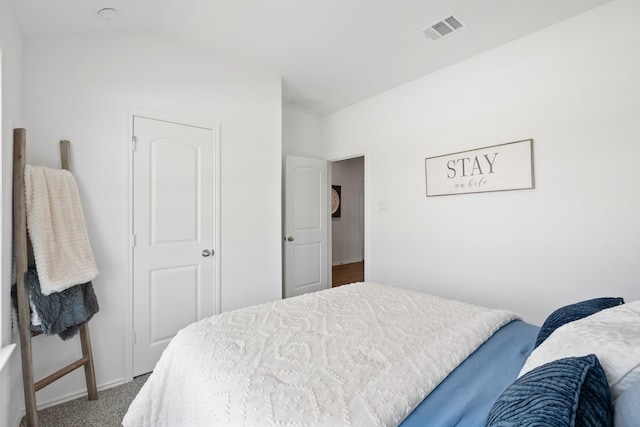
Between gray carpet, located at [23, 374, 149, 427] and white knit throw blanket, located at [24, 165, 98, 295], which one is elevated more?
white knit throw blanket, located at [24, 165, 98, 295]

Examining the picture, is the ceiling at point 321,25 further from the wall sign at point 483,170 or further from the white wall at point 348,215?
the white wall at point 348,215

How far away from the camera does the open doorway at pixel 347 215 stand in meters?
6.54

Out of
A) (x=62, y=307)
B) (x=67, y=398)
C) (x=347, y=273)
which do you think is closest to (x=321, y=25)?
(x=62, y=307)

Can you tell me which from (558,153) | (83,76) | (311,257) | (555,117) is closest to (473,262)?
(558,153)

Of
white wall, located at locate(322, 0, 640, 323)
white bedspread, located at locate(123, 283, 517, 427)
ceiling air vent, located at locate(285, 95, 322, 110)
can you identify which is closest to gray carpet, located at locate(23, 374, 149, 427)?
white bedspread, located at locate(123, 283, 517, 427)

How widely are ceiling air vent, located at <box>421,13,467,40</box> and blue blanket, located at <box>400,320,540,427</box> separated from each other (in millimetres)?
2186

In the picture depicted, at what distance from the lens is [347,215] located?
6848 mm

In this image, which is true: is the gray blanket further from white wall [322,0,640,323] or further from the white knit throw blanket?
white wall [322,0,640,323]

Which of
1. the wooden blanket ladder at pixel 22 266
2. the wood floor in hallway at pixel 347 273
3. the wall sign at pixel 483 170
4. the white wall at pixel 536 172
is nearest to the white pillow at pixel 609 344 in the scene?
the white wall at pixel 536 172

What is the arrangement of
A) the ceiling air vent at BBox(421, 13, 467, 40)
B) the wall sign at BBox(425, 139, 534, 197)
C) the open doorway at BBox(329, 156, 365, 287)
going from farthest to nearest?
the open doorway at BBox(329, 156, 365, 287) → the wall sign at BBox(425, 139, 534, 197) → the ceiling air vent at BBox(421, 13, 467, 40)

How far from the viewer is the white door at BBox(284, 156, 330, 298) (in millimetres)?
3762

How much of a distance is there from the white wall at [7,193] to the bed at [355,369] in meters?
0.78

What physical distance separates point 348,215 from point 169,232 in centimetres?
479

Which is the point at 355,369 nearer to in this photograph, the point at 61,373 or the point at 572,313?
the point at 572,313
